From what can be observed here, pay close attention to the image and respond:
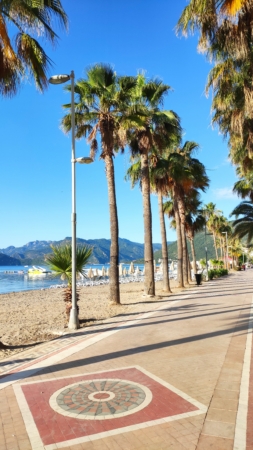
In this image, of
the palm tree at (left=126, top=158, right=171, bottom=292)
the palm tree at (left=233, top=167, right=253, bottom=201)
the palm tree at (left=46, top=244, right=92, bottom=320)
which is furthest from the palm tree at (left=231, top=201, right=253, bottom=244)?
the palm tree at (left=46, top=244, right=92, bottom=320)

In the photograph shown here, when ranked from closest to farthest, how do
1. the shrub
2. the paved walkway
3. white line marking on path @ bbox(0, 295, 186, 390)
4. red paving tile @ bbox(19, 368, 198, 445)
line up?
1. the paved walkway
2. red paving tile @ bbox(19, 368, 198, 445)
3. white line marking on path @ bbox(0, 295, 186, 390)
4. the shrub

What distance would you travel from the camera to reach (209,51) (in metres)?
10.4

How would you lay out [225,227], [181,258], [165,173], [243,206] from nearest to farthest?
[165,173], [181,258], [243,206], [225,227]

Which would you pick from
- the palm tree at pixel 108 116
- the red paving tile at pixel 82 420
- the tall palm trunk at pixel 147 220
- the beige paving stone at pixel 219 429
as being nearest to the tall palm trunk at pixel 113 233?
the palm tree at pixel 108 116

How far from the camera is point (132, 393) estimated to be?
4602 millimetres

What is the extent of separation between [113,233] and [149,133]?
6020 millimetres

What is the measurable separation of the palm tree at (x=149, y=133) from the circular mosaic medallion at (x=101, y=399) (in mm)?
12719

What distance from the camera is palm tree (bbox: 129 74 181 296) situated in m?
17.0

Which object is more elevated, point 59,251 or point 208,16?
point 208,16

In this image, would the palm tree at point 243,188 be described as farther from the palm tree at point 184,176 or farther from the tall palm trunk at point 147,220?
the tall palm trunk at point 147,220

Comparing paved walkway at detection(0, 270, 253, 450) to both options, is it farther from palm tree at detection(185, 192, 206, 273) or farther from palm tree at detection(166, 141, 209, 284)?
palm tree at detection(185, 192, 206, 273)

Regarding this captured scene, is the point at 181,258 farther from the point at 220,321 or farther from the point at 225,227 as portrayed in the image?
the point at 225,227

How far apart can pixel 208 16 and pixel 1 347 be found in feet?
31.6

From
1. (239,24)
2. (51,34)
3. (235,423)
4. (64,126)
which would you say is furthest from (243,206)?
(235,423)
